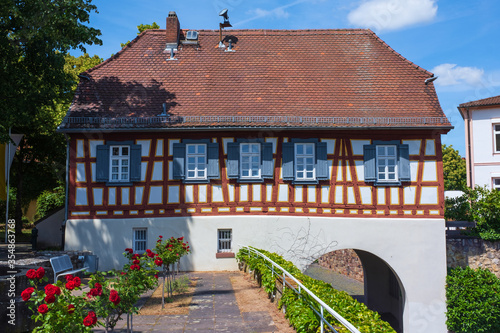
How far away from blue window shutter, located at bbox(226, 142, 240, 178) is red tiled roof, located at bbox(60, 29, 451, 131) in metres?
0.82

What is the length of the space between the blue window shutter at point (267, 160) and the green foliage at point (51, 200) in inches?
571

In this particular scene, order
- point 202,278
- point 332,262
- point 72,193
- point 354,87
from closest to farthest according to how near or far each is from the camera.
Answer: point 202,278 → point 72,193 → point 354,87 → point 332,262

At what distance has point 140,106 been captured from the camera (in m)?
16.9

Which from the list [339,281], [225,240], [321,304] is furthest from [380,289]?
[321,304]

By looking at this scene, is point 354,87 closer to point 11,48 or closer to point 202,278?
point 202,278

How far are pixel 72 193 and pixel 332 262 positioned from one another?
1961cm

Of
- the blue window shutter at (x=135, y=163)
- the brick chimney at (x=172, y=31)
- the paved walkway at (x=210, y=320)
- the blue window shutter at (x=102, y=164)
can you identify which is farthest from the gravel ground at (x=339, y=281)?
the paved walkway at (x=210, y=320)

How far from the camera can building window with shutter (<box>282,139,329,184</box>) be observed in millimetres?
16406

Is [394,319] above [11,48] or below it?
below

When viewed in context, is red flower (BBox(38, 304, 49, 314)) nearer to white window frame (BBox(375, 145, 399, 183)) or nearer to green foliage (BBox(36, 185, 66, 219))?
white window frame (BBox(375, 145, 399, 183))

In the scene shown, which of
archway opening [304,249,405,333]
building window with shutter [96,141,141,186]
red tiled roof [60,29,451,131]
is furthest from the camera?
archway opening [304,249,405,333]

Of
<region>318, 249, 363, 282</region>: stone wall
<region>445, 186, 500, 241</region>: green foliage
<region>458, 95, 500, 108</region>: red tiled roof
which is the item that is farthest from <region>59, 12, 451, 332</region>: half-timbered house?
<region>318, 249, 363, 282</region>: stone wall

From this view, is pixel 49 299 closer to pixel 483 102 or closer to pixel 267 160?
pixel 267 160

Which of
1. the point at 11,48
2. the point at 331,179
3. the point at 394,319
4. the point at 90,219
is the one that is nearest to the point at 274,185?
the point at 331,179
